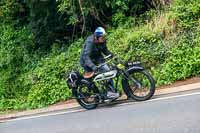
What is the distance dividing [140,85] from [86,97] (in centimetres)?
158

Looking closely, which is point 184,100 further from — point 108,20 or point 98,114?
point 108,20

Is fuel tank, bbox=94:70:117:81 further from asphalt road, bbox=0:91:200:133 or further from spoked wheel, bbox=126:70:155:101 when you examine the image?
asphalt road, bbox=0:91:200:133

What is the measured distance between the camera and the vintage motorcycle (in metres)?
11.9

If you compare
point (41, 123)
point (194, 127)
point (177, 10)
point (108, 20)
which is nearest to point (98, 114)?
point (41, 123)

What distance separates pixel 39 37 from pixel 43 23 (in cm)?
74

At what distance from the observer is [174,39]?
14594 mm

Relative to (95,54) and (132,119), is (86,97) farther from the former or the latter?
(132,119)

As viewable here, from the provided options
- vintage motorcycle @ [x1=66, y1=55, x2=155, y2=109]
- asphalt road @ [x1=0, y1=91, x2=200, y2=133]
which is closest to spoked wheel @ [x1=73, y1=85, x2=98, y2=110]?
vintage motorcycle @ [x1=66, y1=55, x2=155, y2=109]

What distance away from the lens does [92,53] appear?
12.4 metres

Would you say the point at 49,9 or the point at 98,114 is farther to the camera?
the point at 49,9

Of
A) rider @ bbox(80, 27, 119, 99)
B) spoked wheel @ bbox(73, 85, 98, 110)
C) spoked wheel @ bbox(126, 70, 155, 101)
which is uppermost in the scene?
rider @ bbox(80, 27, 119, 99)

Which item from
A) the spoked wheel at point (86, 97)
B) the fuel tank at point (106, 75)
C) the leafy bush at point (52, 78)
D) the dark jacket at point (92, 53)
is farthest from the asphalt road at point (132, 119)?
the leafy bush at point (52, 78)

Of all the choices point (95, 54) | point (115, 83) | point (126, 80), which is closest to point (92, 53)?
point (95, 54)

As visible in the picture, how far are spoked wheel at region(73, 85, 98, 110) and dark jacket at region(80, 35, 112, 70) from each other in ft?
2.42
